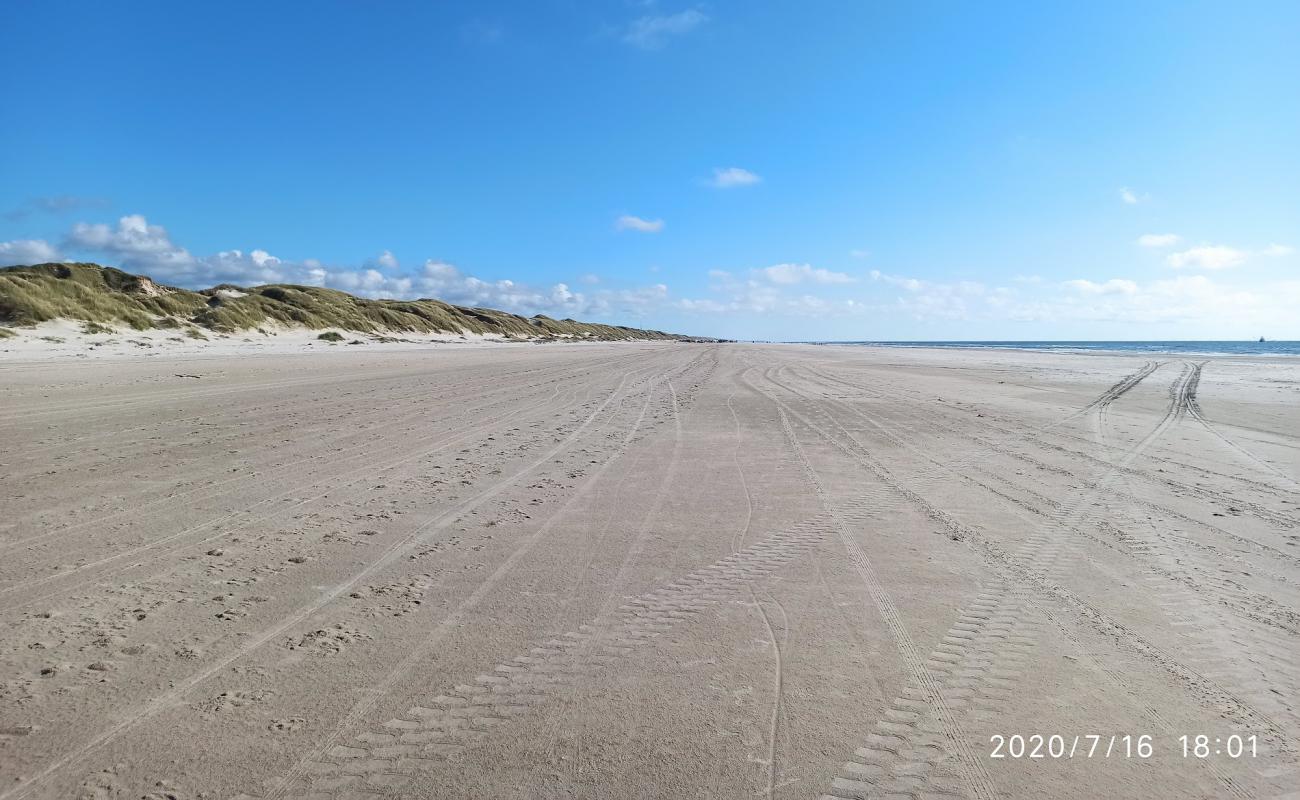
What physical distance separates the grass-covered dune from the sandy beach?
21.8 meters

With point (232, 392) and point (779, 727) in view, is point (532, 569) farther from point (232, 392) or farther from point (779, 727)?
point (232, 392)

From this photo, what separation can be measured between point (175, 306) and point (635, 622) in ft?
117

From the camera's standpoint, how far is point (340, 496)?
216 inches

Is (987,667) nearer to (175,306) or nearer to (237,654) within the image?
(237,654)

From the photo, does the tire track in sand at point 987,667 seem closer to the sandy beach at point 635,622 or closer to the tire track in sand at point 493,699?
the sandy beach at point 635,622

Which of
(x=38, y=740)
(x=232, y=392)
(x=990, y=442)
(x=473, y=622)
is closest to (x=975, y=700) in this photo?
(x=473, y=622)

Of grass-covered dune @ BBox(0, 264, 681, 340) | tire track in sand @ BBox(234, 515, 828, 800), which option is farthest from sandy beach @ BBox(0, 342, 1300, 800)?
grass-covered dune @ BBox(0, 264, 681, 340)

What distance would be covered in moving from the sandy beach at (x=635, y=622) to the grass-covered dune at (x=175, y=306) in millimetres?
21817

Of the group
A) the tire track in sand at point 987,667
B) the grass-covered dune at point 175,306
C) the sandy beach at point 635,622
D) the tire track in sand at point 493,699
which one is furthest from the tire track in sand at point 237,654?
the grass-covered dune at point 175,306

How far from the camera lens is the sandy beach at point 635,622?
2.22m

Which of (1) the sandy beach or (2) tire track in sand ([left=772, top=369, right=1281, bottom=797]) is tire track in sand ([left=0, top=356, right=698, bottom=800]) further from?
(2) tire track in sand ([left=772, top=369, right=1281, bottom=797])

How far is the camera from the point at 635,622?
10.8 feet

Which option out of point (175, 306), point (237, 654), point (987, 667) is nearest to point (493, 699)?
point (237, 654)

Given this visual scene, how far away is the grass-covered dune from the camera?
2306cm
